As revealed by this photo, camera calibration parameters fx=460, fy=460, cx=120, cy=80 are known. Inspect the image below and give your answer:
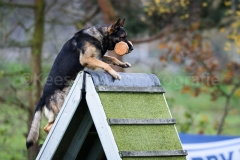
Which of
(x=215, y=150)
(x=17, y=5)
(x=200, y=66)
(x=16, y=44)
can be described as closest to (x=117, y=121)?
(x=215, y=150)

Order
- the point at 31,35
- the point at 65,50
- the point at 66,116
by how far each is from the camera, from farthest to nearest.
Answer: the point at 31,35 < the point at 65,50 < the point at 66,116

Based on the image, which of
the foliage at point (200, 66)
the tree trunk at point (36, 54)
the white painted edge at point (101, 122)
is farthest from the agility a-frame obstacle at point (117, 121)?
the foliage at point (200, 66)

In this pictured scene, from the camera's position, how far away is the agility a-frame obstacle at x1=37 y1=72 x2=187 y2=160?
370cm

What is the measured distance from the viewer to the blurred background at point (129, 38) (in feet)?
25.8

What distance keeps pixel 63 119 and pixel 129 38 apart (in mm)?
5501

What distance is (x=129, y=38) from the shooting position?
929cm

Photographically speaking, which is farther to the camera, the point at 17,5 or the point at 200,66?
the point at 200,66

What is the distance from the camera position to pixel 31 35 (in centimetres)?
814

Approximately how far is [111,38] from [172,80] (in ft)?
18.5

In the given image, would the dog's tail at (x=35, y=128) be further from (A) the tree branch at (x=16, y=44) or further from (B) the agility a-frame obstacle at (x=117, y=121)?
(A) the tree branch at (x=16, y=44)

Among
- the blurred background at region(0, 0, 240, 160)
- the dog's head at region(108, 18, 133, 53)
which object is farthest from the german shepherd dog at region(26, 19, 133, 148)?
the blurred background at region(0, 0, 240, 160)

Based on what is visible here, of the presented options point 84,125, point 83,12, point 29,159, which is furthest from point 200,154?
point 83,12

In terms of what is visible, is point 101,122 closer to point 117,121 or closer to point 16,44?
point 117,121

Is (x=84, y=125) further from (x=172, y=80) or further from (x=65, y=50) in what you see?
(x=172, y=80)
